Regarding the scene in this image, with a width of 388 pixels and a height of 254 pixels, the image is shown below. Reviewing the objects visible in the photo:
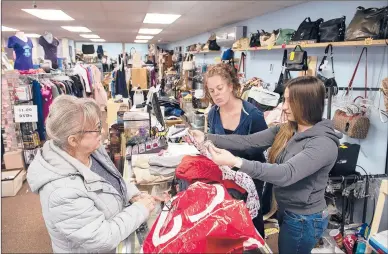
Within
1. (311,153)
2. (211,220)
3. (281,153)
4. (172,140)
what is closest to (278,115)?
(172,140)

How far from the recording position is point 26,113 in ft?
13.9

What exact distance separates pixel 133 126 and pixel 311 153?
1727 millimetres

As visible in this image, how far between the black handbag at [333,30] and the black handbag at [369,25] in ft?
0.74

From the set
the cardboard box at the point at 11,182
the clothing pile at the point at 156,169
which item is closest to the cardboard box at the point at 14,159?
the cardboard box at the point at 11,182

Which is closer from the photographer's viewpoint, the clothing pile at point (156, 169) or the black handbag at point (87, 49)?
the clothing pile at point (156, 169)

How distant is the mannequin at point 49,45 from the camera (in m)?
6.06

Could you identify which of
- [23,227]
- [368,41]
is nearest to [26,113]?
[23,227]

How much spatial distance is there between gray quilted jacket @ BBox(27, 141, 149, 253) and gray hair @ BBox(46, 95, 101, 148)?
6 centimetres

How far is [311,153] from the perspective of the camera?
141cm

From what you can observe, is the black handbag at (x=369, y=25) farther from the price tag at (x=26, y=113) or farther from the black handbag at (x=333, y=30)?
the price tag at (x=26, y=113)

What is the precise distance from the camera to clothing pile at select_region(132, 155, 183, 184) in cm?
182

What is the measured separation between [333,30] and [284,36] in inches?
43.8

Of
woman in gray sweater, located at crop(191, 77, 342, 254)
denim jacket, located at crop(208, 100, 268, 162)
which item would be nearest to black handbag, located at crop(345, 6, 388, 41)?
denim jacket, located at crop(208, 100, 268, 162)

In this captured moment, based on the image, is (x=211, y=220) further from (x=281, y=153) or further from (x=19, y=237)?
(x=19, y=237)
